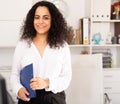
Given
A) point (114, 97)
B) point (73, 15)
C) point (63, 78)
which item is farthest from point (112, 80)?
point (63, 78)

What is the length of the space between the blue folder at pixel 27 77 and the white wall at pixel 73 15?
6.39 ft

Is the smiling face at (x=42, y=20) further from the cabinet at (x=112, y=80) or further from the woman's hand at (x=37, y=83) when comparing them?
the cabinet at (x=112, y=80)

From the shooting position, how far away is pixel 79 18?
3.35 metres

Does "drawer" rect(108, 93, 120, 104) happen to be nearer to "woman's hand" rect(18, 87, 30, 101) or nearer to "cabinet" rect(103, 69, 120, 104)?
"cabinet" rect(103, 69, 120, 104)

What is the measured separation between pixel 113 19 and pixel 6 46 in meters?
1.43

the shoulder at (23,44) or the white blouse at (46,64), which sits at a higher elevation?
the shoulder at (23,44)

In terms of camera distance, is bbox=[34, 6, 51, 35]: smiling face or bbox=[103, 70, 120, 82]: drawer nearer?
bbox=[34, 6, 51, 35]: smiling face

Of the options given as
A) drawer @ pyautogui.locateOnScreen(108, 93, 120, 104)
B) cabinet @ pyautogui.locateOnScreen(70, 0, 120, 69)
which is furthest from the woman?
drawer @ pyautogui.locateOnScreen(108, 93, 120, 104)

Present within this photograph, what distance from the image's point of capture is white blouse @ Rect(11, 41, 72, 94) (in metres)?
1.45

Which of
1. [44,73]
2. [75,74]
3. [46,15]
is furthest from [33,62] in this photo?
[75,74]

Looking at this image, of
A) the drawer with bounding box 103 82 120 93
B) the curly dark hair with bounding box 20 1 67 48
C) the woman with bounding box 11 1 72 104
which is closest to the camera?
the woman with bounding box 11 1 72 104

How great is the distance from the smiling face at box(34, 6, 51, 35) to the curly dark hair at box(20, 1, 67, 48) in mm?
31

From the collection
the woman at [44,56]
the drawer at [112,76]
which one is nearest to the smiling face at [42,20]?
the woman at [44,56]

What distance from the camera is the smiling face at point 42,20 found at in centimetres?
149
